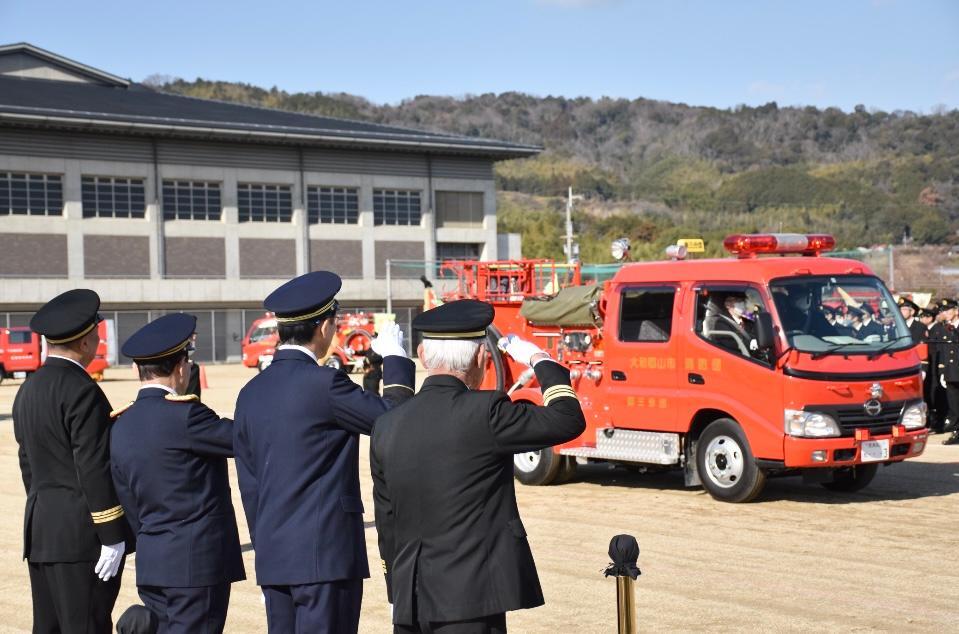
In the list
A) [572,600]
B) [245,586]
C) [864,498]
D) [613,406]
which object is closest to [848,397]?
[864,498]

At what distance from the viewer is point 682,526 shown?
1204 centimetres

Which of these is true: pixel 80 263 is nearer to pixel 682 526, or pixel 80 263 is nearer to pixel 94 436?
pixel 682 526

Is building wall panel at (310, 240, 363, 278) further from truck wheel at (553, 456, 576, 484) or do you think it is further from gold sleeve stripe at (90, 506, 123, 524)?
gold sleeve stripe at (90, 506, 123, 524)

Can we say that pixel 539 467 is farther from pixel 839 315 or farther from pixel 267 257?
pixel 267 257

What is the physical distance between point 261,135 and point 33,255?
40.7 feet

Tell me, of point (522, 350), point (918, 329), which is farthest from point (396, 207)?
point (522, 350)

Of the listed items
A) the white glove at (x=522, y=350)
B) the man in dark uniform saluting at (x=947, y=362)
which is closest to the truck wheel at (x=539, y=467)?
the man in dark uniform saluting at (x=947, y=362)

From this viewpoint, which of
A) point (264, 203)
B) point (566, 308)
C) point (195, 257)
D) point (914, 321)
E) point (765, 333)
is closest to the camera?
point (765, 333)

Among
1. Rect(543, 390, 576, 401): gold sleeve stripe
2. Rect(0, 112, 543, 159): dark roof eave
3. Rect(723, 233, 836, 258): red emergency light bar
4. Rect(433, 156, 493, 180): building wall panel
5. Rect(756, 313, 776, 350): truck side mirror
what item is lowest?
Rect(756, 313, 776, 350): truck side mirror

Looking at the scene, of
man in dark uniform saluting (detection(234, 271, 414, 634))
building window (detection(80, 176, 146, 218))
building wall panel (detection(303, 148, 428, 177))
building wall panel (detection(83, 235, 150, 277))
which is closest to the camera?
man in dark uniform saluting (detection(234, 271, 414, 634))

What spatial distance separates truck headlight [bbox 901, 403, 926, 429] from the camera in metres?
13.1

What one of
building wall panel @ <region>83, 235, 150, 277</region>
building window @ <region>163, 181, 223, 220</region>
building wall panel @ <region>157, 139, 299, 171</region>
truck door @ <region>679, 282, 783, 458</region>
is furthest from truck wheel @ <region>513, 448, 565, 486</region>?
building wall panel @ <region>157, 139, 299, 171</region>

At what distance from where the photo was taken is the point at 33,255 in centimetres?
5869

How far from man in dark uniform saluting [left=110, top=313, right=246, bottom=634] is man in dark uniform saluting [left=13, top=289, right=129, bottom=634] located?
25 centimetres
